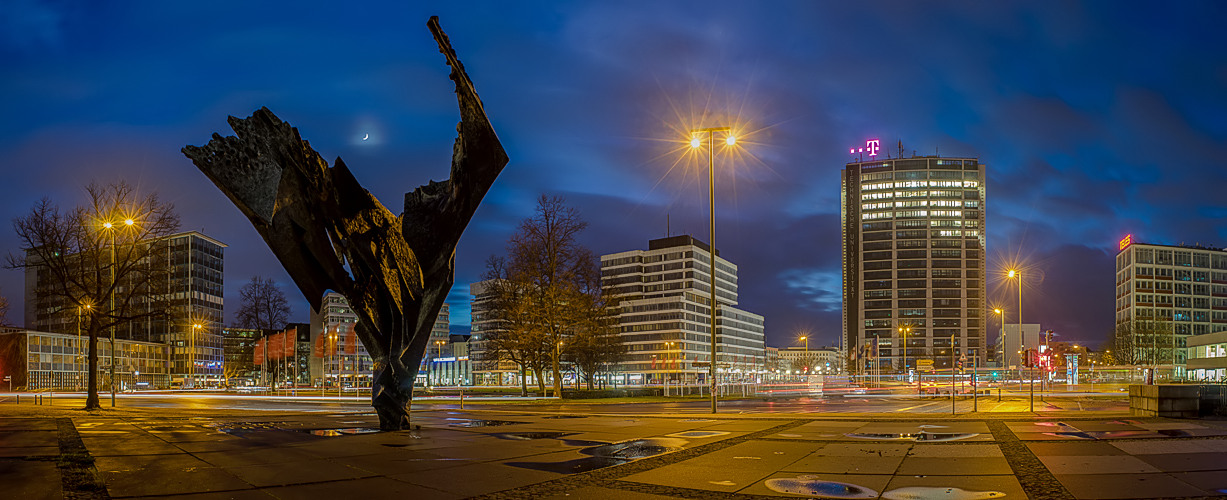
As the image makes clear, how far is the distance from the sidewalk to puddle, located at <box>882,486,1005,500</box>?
29 mm

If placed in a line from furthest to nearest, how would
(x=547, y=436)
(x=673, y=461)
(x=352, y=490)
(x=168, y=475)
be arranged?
(x=547, y=436)
(x=673, y=461)
(x=168, y=475)
(x=352, y=490)

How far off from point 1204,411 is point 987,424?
19.7ft

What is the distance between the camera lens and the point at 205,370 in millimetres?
147625

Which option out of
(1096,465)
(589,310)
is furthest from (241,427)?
(589,310)

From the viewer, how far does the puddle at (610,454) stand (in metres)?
12.8

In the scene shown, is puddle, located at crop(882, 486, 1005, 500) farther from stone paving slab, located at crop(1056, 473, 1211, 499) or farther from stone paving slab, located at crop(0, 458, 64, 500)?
stone paving slab, located at crop(0, 458, 64, 500)

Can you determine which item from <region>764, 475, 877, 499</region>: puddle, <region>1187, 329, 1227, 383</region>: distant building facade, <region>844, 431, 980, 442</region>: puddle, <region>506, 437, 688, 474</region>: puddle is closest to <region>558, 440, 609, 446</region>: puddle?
<region>506, 437, 688, 474</region>: puddle

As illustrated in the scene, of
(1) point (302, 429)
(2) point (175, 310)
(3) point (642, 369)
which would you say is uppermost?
(2) point (175, 310)

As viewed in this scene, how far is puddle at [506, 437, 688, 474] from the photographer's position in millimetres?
12773

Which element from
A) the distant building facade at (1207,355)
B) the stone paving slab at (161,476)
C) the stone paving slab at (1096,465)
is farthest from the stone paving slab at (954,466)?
the distant building facade at (1207,355)

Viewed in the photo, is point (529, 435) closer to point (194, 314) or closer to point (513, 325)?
point (513, 325)

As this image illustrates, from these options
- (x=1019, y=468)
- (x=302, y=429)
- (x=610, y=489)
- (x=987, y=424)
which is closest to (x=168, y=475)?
(x=610, y=489)

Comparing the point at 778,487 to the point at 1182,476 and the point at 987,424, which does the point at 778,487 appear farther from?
the point at 987,424

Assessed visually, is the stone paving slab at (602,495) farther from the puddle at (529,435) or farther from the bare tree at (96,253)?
the bare tree at (96,253)
